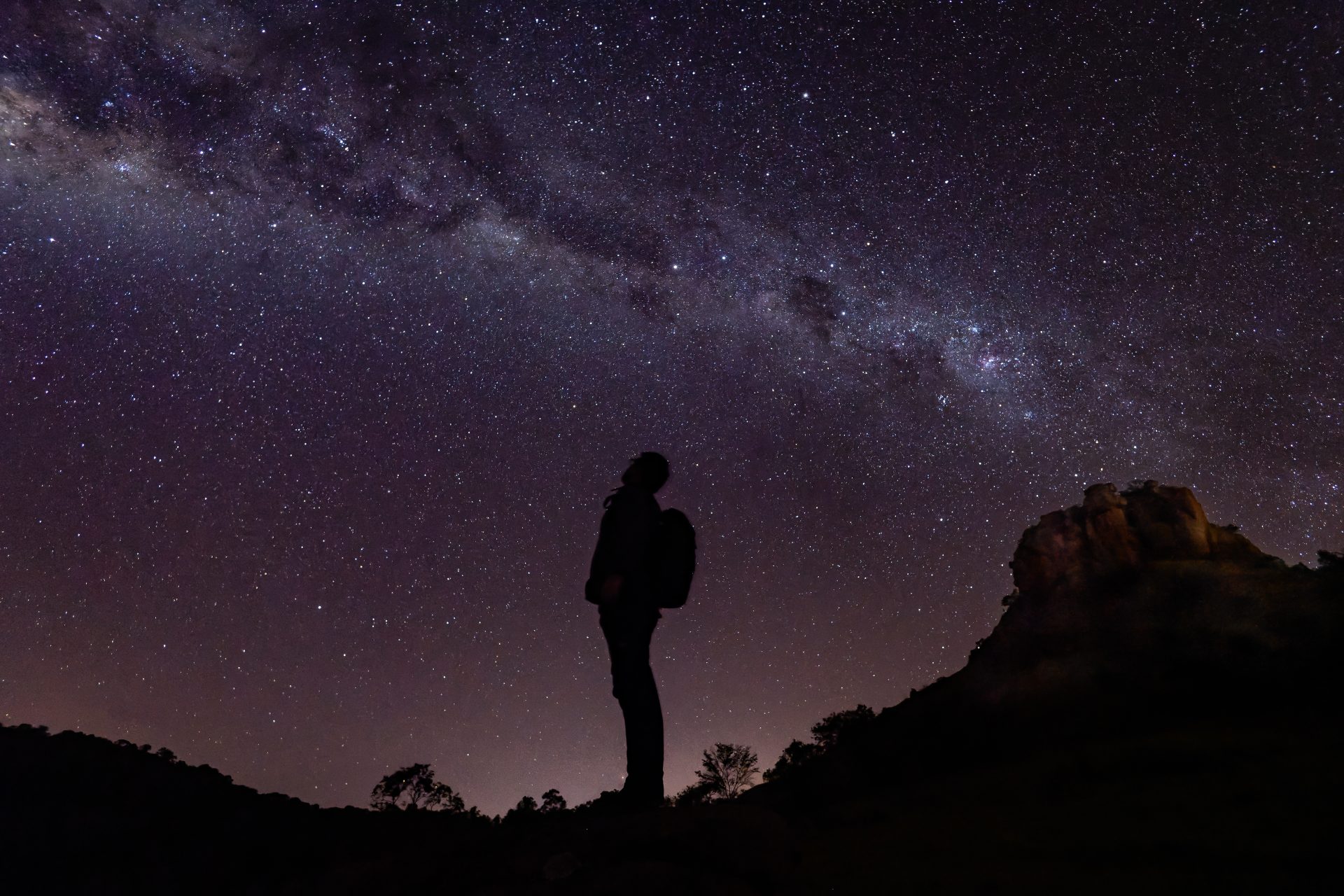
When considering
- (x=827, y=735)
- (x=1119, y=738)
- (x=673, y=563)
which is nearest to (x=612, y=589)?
(x=673, y=563)

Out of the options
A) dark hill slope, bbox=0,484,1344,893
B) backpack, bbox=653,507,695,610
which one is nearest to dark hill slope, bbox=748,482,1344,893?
dark hill slope, bbox=0,484,1344,893

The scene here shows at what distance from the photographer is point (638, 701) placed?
4.79 metres

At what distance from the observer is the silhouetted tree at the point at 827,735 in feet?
114

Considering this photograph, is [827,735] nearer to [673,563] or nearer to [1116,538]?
[1116,538]

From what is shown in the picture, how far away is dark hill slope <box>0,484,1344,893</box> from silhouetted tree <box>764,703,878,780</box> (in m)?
7.10

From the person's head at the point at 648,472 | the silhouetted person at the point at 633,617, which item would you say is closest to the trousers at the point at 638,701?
the silhouetted person at the point at 633,617

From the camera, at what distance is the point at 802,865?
3.69 m

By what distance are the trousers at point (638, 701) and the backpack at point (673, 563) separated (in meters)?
0.23

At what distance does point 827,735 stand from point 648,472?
4061 cm

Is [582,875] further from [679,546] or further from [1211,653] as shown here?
[1211,653]

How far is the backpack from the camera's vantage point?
5082 millimetres

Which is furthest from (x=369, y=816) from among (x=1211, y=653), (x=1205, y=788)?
(x=1211, y=653)

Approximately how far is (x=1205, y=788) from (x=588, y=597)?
16.3 feet

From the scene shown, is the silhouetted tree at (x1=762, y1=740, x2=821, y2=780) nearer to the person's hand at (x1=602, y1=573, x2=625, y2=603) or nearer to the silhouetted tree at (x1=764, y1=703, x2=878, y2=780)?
the silhouetted tree at (x1=764, y1=703, x2=878, y2=780)
